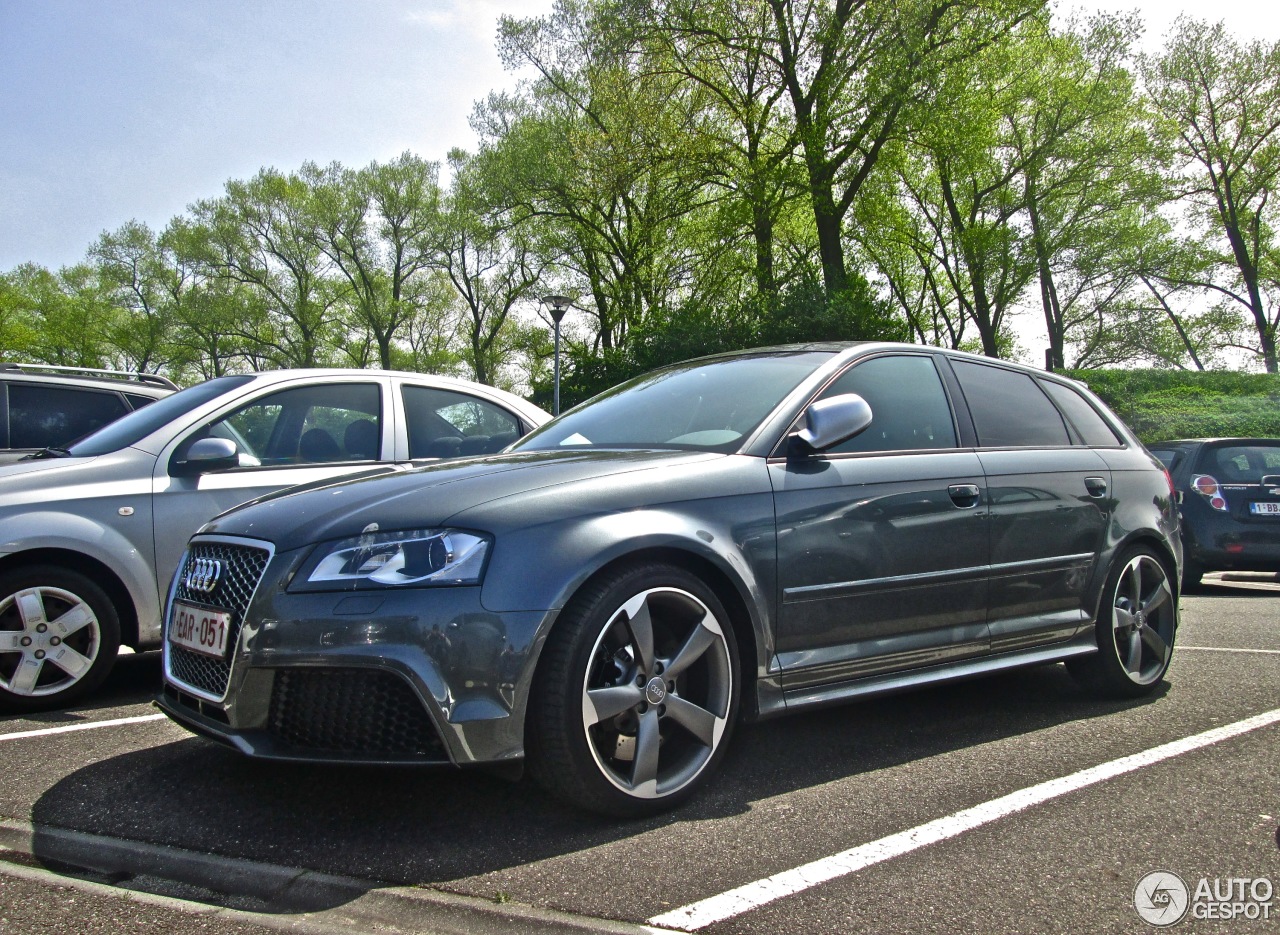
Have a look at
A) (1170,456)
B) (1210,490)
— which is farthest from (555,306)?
(1210,490)

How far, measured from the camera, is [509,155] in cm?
3275

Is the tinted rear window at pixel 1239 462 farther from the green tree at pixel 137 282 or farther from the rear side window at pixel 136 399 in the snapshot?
the green tree at pixel 137 282

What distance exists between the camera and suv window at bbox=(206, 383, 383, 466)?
5266mm

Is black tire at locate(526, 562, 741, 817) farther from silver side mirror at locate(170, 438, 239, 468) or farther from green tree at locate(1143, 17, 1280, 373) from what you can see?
green tree at locate(1143, 17, 1280, 373)

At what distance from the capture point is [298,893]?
241 centimetres

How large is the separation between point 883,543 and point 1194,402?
66.0 feet

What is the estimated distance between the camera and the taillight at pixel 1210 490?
10008 millimetres

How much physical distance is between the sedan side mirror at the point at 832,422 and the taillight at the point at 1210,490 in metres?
8.14

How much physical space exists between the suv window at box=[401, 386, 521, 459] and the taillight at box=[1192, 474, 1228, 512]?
A: 7497 millimetres

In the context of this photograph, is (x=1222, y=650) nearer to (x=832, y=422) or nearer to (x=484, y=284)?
(x=832, y=422)

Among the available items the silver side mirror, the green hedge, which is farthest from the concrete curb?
the green hedge

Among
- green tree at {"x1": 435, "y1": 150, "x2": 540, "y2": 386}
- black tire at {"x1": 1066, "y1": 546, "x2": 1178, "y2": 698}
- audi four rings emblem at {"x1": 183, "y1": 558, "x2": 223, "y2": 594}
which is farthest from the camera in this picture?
green tree at {"x1": 435, "y1": 150, "x2": 540, "y2": 386}

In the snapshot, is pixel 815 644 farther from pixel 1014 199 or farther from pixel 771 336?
pixel 1014 199

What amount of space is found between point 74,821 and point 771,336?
73.9 ft
